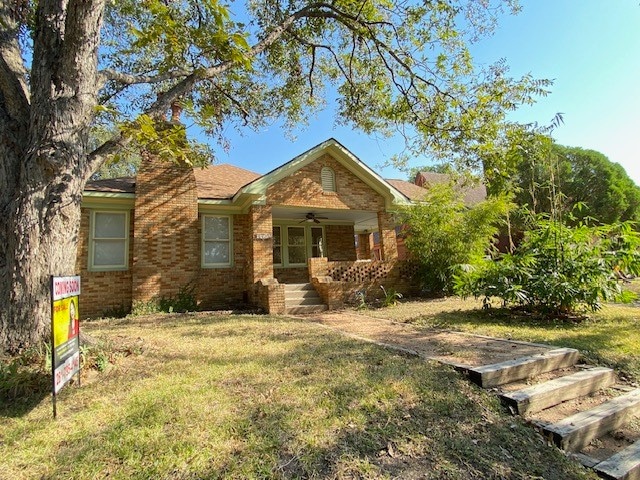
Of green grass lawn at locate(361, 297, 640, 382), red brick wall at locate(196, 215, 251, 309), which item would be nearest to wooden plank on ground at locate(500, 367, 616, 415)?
green grass lawn at locate(361, 297, 640, 382)

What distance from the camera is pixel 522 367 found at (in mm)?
3850

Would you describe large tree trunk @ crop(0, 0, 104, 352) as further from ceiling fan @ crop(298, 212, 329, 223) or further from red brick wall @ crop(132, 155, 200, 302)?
ceiling fan @ crop(298, 212, 329, 223)

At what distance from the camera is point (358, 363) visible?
409 cm

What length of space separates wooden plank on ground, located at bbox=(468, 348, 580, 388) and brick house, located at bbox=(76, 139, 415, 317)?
20.6 ft

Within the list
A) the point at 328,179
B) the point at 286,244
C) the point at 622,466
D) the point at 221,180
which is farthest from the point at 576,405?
the point at 221,180

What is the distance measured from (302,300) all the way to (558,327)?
6.34 m

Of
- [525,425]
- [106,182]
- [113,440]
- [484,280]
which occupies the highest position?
[106,182]

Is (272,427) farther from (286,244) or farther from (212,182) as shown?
(286,244)

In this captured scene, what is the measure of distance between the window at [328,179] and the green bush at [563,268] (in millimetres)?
5781

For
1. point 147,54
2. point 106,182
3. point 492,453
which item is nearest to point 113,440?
point 492,453

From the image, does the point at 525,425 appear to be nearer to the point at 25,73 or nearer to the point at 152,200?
the point at 25,73

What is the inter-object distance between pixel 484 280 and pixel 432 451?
17.8 feet

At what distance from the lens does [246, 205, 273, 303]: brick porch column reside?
1000 centimetres

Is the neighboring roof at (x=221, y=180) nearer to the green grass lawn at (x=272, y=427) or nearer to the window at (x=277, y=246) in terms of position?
the window at (x=277, y=246)
